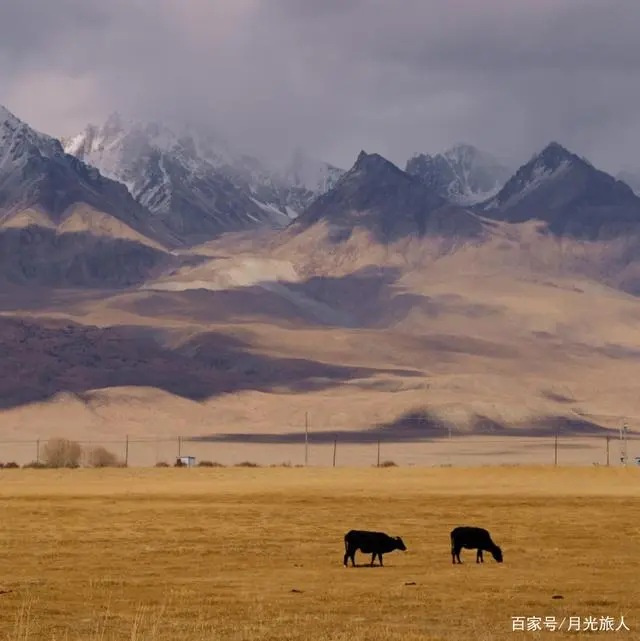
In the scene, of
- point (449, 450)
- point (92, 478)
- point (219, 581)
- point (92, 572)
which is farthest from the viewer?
point (449, 450)

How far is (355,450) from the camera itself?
138m

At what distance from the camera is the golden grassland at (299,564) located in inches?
830

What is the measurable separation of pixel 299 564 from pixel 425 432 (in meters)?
136

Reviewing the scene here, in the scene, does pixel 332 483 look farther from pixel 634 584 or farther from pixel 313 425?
pixel 313 425

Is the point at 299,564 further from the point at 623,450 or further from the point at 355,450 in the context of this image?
the point at 355,450

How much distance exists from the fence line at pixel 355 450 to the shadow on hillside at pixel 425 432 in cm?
46

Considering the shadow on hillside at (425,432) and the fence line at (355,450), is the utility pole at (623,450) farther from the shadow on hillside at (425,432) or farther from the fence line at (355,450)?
the shadow on hillside at (425,432)

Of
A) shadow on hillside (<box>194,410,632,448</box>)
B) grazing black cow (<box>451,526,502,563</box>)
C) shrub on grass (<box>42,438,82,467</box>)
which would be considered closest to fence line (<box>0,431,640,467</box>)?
shadow on hillside (<box>194,410,632,448</box>)

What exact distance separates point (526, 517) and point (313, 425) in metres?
132

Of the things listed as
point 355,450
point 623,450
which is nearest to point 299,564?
point 623,450

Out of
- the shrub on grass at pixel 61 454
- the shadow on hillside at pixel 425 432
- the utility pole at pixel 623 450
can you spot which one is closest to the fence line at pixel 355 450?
the shadow on hillside at pixel 425 432

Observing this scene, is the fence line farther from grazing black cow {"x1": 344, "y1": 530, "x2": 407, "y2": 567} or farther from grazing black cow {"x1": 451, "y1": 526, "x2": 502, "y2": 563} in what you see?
grazing black cow {"x1": 344, "y1": 530, "x2": 407, "y2": 567}

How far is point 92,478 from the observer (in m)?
73.9

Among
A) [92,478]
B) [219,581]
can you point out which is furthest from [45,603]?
[92,478]
